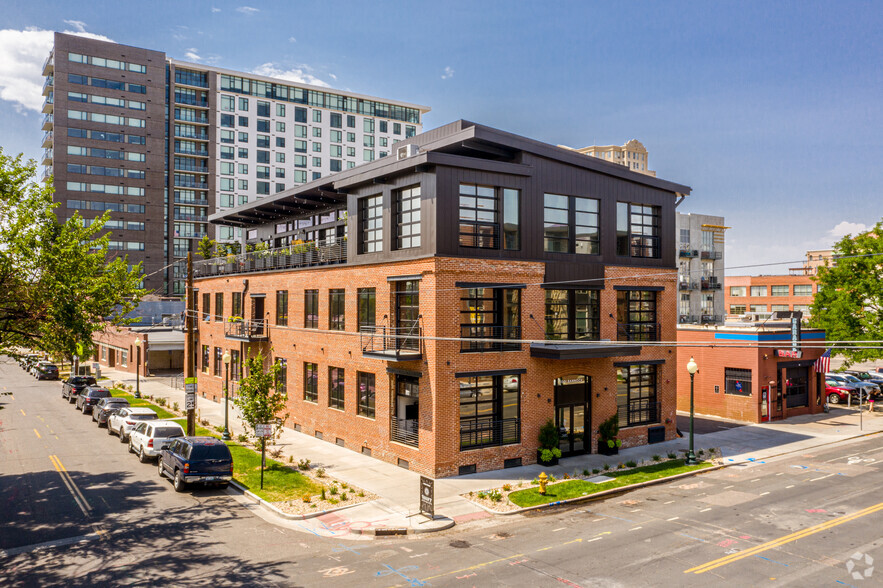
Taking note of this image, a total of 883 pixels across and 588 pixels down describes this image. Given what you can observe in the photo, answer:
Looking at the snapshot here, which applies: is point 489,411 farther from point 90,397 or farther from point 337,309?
point 90,397

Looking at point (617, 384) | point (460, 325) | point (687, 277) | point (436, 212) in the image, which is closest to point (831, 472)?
point (617, 384)

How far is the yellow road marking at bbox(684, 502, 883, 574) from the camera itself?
14.6 metres

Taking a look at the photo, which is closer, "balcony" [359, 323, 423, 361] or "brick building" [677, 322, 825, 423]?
"balcony" [359, 323, 423, 361]

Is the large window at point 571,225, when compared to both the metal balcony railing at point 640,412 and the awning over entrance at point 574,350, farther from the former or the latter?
the metal balcony railing at point 640,412

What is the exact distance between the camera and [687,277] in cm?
7425

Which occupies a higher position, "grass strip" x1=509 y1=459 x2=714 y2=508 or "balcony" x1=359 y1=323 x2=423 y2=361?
"balcony" x1=359 y1=323 x2=423 y2=361

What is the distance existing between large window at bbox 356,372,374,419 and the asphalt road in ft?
24.3

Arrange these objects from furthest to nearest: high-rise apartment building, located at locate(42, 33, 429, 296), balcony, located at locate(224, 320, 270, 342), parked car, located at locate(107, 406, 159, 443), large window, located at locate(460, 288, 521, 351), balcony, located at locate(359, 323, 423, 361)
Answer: high-rise apartment building, located at locate(42, 33, 429, 296), balcony, located at locate(224, 320, 270, 342), parked car, located at locate(107, 406, 159, 443), large window, located at locate(460, 288, 521, 351), balcony, located at locate(359, 323, 423, 361)

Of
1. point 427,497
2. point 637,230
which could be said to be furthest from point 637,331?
point 427,497

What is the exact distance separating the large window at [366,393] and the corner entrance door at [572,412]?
8205 mm

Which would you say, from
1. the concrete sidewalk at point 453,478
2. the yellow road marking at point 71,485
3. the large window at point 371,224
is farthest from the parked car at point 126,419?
the large window at point 371,224

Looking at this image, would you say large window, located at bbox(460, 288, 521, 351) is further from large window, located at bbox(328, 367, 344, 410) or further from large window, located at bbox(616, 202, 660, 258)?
large window, located at bbox(328, 367, 344, 410)

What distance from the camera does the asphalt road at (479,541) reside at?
1398 cm

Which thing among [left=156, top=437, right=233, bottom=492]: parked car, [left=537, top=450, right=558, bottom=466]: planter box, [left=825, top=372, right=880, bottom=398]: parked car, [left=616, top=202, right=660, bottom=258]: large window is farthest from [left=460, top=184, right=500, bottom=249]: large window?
[left=825, top=372, right=880, bottom=398]: parked car
